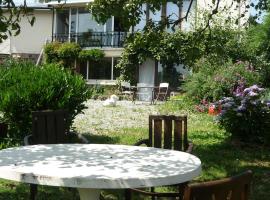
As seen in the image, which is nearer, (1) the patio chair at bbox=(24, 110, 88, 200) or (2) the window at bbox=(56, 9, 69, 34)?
(1) the patio chair at bbox=(24, 110, 88, 200)

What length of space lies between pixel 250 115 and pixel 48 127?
5462 mm

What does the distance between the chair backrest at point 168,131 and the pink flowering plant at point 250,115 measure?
4330mm

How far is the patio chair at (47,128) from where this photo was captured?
19.8ft

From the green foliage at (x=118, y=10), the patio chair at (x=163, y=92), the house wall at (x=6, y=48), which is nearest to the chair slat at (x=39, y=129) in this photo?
the green foliage at (x=118, y=10)

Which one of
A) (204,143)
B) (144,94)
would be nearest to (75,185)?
(204,143)

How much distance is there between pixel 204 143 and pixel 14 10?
571 cm

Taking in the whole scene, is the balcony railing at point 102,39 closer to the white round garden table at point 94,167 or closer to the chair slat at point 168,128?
the chair slat at point 168,128

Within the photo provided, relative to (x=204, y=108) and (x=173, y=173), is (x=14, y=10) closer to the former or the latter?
(x=173, y=173)

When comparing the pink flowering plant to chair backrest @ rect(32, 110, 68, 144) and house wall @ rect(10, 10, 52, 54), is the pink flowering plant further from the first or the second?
house wall @ rect(10, 10, 52, 54)

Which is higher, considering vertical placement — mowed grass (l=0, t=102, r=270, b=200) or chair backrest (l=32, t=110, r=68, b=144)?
chair backrest (l=32, t=110, r=68, b=144)

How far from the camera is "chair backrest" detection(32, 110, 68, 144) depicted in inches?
237

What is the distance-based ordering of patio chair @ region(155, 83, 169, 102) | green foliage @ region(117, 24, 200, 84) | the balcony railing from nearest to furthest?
patio chair @ region(155, 83, 169, 102) → green foliage @ region(117, 24, 200, 84) → the balcony railing

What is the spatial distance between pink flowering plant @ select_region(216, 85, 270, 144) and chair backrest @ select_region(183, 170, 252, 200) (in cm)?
774

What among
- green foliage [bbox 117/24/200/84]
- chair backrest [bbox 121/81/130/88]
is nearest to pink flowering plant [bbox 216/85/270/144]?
green foliage [bbox 117/24/200/84]
